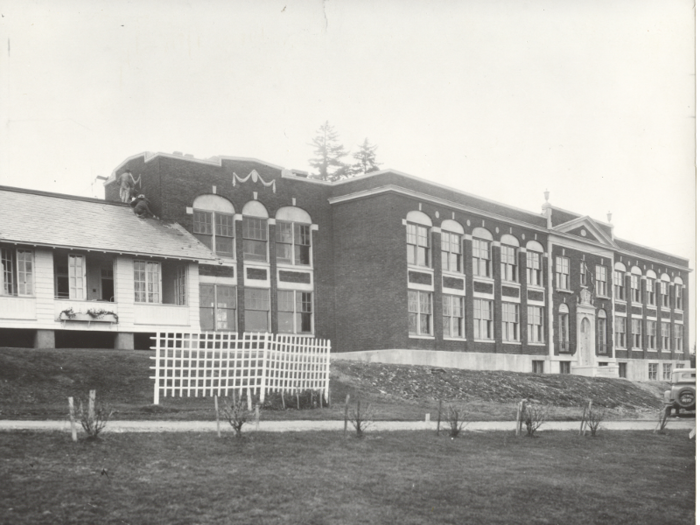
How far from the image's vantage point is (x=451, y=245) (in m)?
39.5

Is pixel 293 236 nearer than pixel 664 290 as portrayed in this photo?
Yes

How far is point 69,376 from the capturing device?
20.6m

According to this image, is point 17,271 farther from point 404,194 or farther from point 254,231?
point 404,194

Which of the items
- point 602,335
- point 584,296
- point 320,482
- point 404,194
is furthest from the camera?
point 602,335

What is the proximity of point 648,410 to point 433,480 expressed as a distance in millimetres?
21913

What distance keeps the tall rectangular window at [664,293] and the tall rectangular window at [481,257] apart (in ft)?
73.0

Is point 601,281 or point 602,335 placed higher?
point 601,281

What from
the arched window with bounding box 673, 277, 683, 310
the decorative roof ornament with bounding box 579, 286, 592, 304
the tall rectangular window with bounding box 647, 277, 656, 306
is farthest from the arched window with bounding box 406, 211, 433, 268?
the arched window with bounding box 673, 277, 683, 310

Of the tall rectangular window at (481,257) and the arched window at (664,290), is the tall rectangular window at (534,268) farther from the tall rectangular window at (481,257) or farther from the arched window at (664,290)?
the arched window at (664,290)

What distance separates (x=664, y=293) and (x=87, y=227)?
4489cm

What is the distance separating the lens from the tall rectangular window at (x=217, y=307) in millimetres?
31938

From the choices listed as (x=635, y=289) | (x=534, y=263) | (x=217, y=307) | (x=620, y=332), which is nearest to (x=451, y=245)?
(x=534, y=263)

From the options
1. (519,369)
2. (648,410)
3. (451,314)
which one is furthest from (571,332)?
(648,410)

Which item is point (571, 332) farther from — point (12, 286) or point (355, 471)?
point (355, 471)
